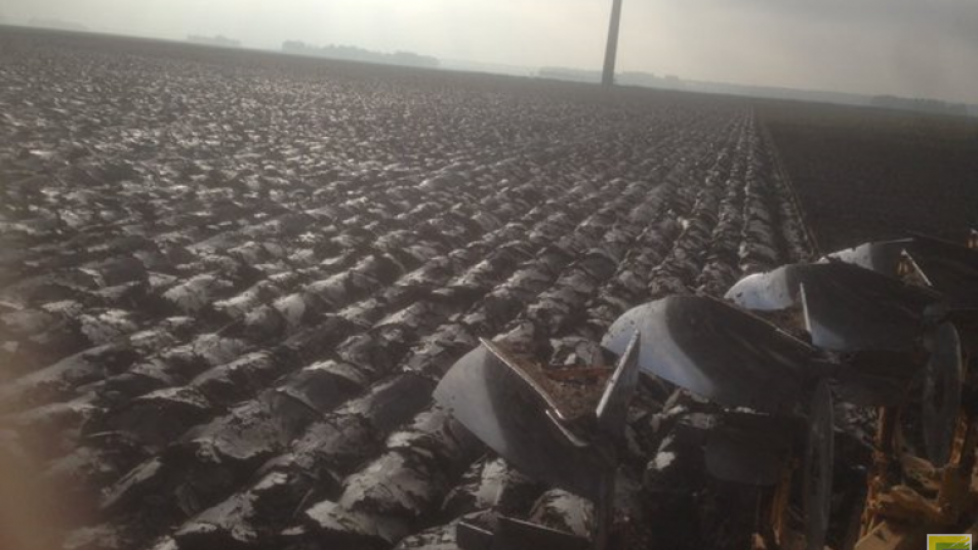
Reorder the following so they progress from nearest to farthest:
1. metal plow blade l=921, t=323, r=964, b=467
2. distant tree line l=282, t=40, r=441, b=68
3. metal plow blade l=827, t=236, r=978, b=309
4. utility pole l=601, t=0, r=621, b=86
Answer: metal plow blade l=921, t=323, r=964, b=467 → metal plow blade l=827, t=236, r=978, b=309 → utility pole l=601, t=0, r=621, b=86 → distant tree line l=282, t=40, r=441, b=68

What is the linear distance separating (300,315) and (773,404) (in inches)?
98.3

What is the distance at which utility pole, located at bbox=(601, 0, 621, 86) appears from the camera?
194 feet

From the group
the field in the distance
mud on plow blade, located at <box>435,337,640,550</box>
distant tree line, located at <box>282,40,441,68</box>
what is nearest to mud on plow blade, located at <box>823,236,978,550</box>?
the field in the distance

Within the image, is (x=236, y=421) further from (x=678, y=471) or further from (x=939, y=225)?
(x=939, y=225)

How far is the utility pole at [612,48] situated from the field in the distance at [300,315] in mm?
50967

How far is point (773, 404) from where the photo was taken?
2309 millimetres

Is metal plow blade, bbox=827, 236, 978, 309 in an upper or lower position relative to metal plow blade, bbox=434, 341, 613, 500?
upper

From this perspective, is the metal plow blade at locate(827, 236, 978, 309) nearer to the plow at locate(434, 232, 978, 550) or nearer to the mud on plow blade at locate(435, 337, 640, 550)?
the plow at locate(434, 232, 978, 550)

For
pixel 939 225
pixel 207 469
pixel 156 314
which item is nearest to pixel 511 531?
pixel 207 469

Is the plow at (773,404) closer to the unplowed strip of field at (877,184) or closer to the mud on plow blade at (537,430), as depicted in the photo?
the mud on plow blade at (537,430)

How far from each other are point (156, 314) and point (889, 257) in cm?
378

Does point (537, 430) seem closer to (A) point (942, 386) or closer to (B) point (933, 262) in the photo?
(A) point (942, 386)

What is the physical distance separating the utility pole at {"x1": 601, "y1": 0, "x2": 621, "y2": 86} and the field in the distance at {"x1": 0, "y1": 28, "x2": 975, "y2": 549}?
51.0 m

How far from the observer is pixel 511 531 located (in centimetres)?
205
